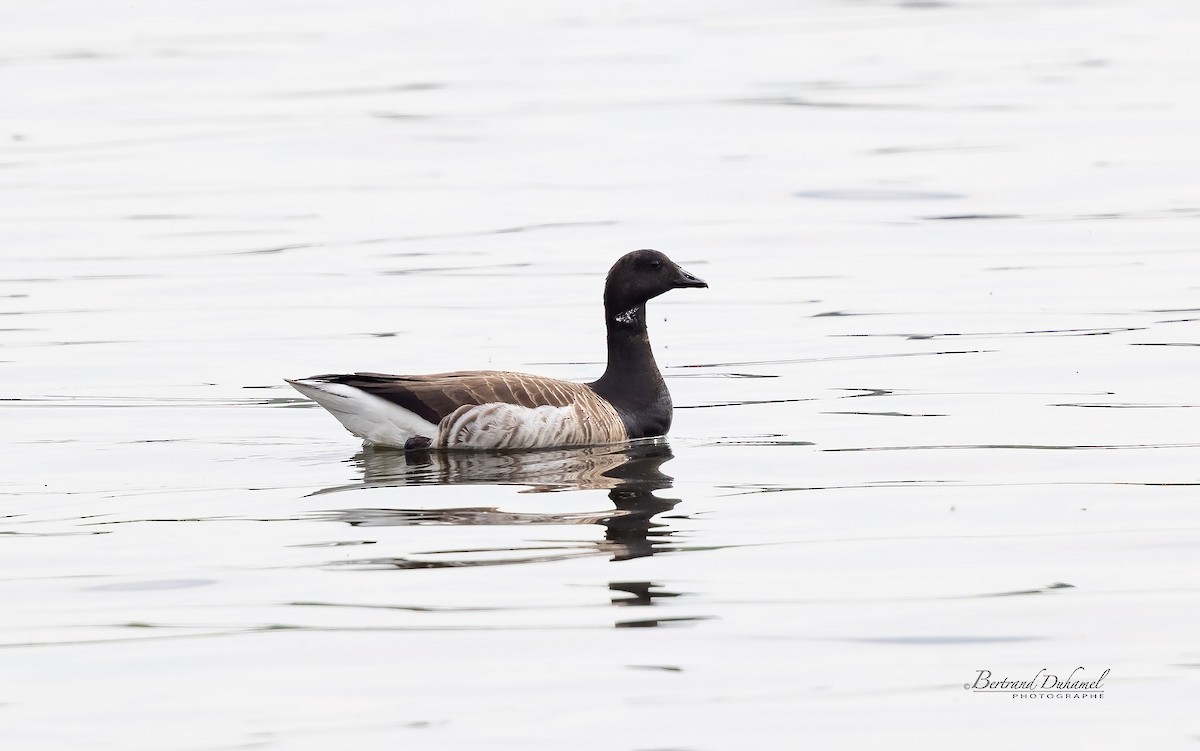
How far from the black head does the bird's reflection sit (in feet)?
4.70

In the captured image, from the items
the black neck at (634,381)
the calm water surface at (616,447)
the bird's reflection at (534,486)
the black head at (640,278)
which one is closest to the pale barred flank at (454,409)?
the bird's reflection at (534,486)

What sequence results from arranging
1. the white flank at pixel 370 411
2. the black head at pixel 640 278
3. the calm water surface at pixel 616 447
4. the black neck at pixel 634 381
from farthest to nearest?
the black head at pixel 640 278 → the black neck at pixel 634 381 → the white flank at pixel 370 411 → the calm water surface at pixel 616 447

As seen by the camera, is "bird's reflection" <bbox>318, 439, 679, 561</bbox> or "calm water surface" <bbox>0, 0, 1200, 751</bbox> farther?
"bird's reflection" <bbox>318, 439, 679, 561</bbox>

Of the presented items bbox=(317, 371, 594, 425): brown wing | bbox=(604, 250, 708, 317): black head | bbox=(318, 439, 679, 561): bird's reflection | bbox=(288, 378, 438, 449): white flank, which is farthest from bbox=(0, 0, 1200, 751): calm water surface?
bbox=(604, 250, 708, 317): black head

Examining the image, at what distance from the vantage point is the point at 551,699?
8336mm

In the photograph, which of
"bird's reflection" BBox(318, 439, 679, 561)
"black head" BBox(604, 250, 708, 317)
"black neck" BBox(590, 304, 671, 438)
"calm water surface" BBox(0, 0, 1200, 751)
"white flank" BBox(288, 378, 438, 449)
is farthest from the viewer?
"black head" BBox(604, 250, 708, 317)

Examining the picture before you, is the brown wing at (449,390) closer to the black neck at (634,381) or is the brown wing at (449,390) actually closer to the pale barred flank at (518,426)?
the pale barred flank at (518,426)

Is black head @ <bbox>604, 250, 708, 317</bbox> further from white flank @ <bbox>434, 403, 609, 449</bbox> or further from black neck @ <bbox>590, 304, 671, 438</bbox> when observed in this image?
Answer: white flank @ <bbox>434, 403, 609, 449</bbox>

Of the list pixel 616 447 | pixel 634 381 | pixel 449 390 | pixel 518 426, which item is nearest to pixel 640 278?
pixel 634 381

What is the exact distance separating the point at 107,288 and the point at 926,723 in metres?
17.2

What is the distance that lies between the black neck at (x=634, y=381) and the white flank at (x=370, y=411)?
5.42 feet

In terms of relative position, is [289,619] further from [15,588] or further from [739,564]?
[739,564]

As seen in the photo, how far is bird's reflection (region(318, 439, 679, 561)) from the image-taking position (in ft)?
35.2

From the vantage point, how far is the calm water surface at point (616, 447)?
854 cm
